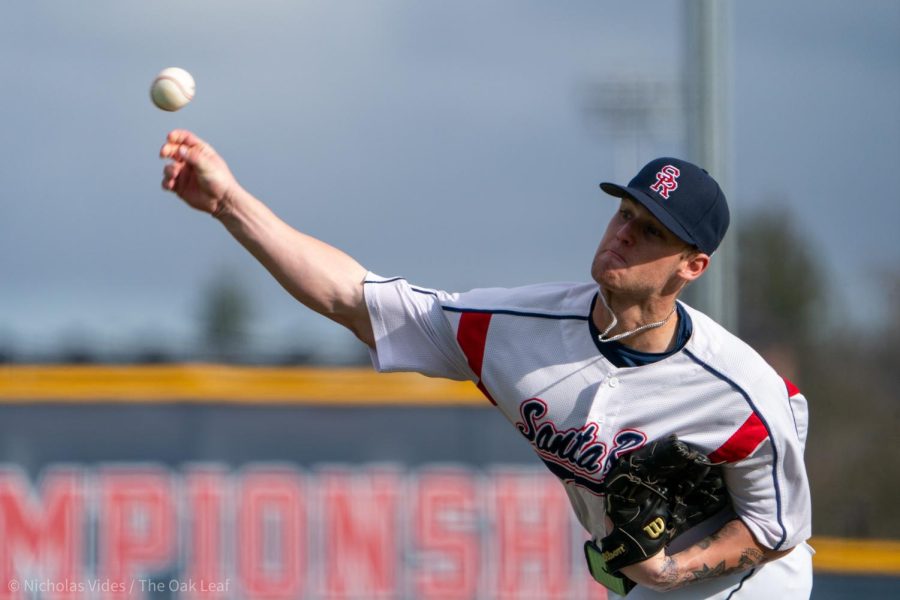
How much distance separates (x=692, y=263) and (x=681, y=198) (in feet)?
0.67

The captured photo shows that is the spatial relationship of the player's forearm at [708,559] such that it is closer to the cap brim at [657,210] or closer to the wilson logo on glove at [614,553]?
the wilson logo on glove at [614,553]

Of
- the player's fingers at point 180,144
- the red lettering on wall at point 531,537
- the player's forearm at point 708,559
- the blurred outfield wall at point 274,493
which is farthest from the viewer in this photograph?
the red lettering on wall at point 531,537

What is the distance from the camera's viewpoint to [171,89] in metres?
3.28

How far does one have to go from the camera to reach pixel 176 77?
3.30 metres

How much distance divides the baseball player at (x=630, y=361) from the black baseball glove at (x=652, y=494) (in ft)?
0.03

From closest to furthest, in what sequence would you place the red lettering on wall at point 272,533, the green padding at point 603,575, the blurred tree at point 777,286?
the green padding at point 603,575 < the red lettering on wall at point 272,533 < the blurred tree at point 777,286

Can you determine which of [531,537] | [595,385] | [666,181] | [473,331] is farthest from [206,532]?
[666,181]

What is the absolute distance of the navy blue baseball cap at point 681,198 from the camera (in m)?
3.38

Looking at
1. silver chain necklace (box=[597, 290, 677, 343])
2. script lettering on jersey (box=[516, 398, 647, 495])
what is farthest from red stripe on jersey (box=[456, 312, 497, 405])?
silver chain necklace (box=[597, 290, 677, 343])

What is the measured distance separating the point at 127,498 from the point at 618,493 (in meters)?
4.93

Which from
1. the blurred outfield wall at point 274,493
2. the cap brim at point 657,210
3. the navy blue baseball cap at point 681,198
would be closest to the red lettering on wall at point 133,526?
the blurred outfield wall at point 274,493

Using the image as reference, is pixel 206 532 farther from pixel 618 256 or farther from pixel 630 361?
pixel 618 256

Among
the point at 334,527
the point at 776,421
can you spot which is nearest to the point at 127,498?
the point at 334,527

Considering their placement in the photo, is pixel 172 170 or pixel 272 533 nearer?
pixel 172 170
